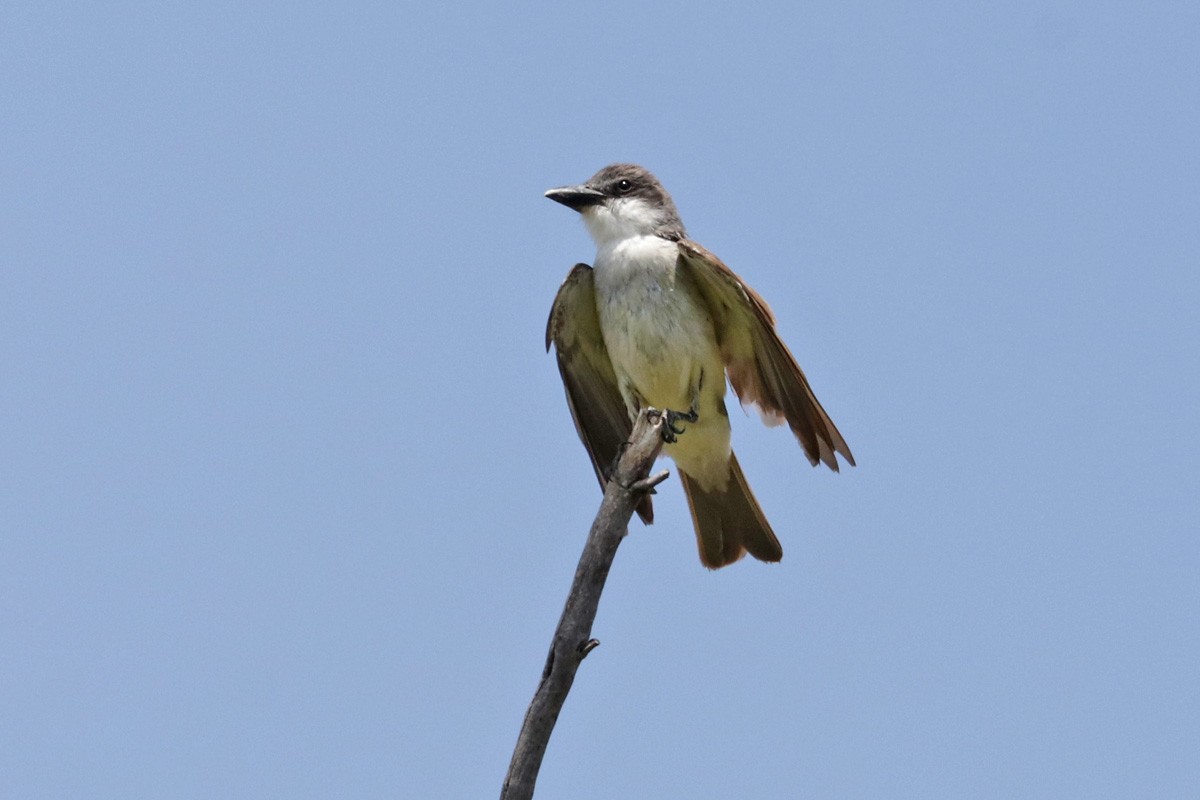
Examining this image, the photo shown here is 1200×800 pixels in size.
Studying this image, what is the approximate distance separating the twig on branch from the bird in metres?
2.24

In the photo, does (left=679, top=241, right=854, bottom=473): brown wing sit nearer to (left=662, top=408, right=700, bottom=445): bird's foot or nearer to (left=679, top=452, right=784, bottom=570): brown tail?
(left=662, top=408, right=700, bottom=445): bird's foot

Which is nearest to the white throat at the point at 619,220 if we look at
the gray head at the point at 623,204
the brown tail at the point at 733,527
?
the gray head at the point at 623,204

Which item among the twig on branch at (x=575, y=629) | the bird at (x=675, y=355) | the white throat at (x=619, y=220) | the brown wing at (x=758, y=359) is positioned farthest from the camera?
the white throat at (x=619, y=220)

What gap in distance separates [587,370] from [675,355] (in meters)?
1.07

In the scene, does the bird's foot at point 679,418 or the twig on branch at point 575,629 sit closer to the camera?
the twig on branch at point 575,629

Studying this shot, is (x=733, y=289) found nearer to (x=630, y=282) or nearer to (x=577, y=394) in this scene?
(x=630, y=282)

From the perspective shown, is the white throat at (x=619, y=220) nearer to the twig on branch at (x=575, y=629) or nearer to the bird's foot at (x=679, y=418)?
the bird's foot at (x=679, y=418)

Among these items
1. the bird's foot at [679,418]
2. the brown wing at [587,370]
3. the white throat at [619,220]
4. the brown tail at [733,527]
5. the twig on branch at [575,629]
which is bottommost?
the twig on branch at [575,629]

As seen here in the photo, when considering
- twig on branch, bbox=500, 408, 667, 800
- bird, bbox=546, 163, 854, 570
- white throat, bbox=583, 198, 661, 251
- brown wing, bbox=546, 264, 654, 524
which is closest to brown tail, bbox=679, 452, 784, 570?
bird, bbox=546, 163, 854, 570

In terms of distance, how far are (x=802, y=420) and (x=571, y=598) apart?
9.92 ft

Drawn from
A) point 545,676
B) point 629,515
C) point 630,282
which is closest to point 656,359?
point 630,282

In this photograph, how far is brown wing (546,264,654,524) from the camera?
30.0 ft

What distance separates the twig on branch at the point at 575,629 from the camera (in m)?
5.55

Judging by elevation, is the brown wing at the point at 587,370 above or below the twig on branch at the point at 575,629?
above
